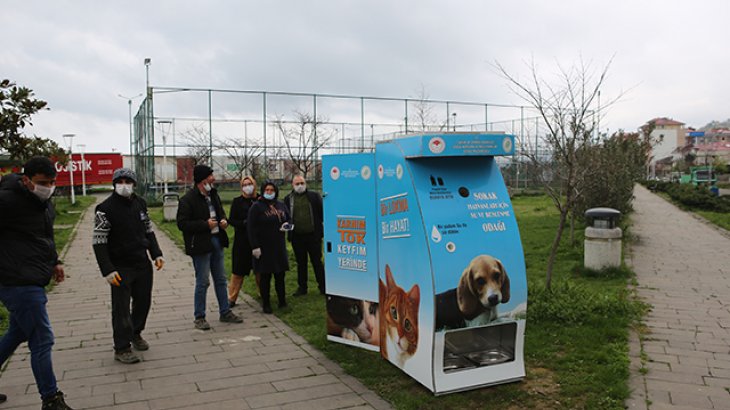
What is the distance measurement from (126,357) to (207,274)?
4.74ft

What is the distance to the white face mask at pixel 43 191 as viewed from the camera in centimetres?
454

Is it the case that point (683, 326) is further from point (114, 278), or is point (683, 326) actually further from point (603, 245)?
point (114, 278)

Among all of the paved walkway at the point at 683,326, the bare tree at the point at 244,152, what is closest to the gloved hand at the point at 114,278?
the paved walkway at the point at 683,326

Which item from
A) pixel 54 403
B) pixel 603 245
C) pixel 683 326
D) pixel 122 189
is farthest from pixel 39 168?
pixel 603 245

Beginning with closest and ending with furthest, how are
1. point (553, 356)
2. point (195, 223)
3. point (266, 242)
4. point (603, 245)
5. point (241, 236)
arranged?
point (553, 356) → point (195, 223) → point (266, 242) → point (241, 236) → point (603, 245)

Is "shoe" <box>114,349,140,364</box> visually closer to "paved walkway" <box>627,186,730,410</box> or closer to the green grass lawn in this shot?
the green grass lawn

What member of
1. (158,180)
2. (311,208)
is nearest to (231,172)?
(158,180)

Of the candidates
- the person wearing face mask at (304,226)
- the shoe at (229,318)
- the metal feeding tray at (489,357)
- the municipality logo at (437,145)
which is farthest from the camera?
the person wearing face mask at (304,226)

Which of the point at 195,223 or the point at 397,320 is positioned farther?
the point at 195,223

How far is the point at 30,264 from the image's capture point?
14.8 ft

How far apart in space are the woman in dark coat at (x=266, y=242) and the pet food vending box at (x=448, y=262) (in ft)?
8.01

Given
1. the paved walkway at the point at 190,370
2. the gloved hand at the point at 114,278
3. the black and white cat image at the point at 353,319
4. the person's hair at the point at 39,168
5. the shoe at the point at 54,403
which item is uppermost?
the person's hair at the point at 39,168

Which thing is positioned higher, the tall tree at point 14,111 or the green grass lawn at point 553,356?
the tall tree at point 14,111

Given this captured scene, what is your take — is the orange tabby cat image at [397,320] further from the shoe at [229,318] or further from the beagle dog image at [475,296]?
the shoe at [229,318]
